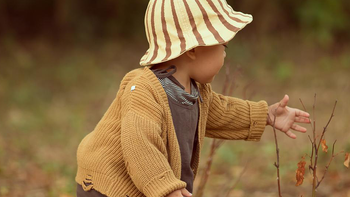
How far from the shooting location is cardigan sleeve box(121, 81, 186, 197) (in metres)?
2.08

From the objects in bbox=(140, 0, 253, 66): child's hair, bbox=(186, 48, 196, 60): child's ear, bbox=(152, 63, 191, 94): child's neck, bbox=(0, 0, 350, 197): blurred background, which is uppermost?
bbox=(140, 0, 253, 66): child's hair

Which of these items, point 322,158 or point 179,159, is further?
point 322,158

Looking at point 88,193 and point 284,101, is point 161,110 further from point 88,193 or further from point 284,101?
point 284,101

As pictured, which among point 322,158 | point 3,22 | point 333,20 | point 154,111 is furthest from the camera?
point 3,22

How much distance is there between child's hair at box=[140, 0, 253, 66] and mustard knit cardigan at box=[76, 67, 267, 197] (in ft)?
0.46

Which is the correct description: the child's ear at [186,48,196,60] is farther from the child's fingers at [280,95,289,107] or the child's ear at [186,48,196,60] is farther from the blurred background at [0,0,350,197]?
the blurred background at [0,0,350,197]

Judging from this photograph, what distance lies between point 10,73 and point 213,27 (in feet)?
18.8

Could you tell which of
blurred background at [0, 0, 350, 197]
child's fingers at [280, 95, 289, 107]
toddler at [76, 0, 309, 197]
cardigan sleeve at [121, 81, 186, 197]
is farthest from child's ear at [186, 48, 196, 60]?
blurred background at [0, 0, 350, 197]

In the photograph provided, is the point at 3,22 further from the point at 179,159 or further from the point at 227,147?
the point at 179,159

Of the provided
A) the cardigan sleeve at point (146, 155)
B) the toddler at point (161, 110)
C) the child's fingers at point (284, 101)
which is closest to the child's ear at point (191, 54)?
the toddler at point (161, 110)

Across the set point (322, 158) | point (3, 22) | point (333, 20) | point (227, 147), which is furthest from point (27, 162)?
point (333, 20)

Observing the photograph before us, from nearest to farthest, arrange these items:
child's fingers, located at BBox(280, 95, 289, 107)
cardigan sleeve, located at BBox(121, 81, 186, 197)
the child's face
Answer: cardigan sleeve, located at BBox(121, 81, 186, 197), the child's face, child's fingers, located at BBox(280, 95, 289, 107)

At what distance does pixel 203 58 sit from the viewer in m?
2.37

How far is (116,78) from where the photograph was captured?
755 centimetres
